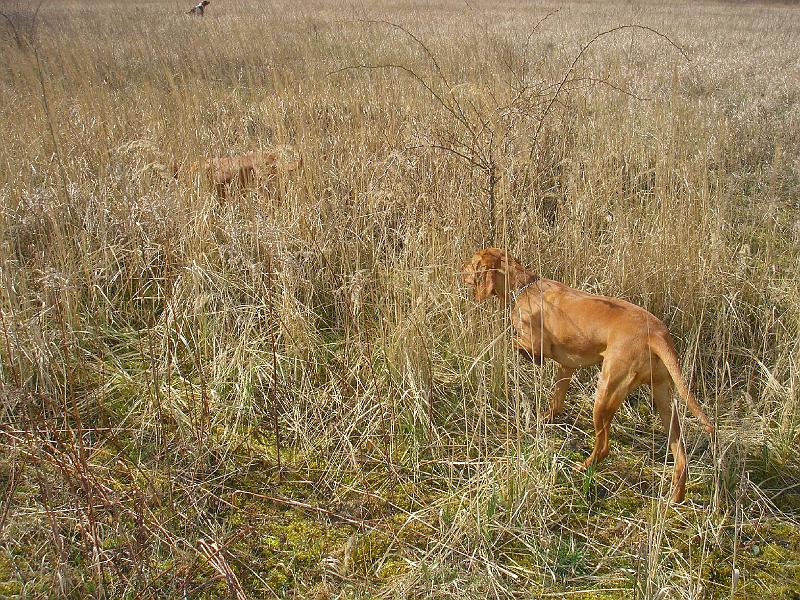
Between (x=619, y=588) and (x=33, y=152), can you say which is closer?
(x=619, y=588)

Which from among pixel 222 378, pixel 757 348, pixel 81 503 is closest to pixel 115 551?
pixel 81 503

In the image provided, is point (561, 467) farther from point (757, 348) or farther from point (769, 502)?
point (757, 348)

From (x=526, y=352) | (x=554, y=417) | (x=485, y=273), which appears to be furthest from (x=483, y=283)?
(x=554, y=417)

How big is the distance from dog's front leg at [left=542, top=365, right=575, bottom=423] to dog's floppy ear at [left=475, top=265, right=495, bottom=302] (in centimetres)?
43

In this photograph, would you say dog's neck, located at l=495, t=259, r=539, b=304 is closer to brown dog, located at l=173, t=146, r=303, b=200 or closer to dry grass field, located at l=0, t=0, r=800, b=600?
dry grass field, located at l=0, t=0, r=800, b=600

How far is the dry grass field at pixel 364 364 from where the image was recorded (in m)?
1.98

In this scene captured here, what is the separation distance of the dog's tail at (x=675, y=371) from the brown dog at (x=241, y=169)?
244cm

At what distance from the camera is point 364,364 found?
8.88 ft

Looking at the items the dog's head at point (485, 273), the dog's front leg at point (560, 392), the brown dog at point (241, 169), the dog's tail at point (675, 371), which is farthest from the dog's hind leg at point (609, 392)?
the brown dog at point (241, 169)

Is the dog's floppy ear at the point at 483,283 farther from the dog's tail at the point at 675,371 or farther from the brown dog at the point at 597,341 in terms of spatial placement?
the dog's tail at the point at 675,371

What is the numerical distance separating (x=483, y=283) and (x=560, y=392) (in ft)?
1.84

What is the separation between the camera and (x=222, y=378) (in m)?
2.75

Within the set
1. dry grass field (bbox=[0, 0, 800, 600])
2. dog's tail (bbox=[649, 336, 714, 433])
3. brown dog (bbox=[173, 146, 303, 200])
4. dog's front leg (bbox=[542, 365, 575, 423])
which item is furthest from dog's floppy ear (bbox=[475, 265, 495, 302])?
brown dog (bbox=[173, 146, 303, 200])

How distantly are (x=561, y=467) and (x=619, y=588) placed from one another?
50 centimetres
